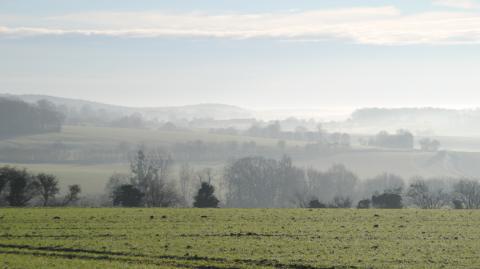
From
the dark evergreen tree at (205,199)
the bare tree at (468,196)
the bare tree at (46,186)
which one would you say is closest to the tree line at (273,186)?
the bare tree at (468,196)

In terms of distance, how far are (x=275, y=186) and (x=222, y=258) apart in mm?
106143

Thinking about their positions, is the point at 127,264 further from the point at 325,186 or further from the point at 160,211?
the point at 325,186

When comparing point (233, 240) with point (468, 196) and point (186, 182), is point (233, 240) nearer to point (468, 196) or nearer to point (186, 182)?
point (468, 196)

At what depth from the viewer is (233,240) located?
33.6 m

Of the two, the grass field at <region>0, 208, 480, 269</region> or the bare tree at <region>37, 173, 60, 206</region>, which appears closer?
the grass field at <region>0, 208, 480, 269</region>

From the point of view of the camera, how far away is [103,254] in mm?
29266

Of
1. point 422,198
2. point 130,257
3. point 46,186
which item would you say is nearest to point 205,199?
point 46,186

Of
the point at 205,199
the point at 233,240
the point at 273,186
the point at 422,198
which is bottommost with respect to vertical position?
the point at 233,240

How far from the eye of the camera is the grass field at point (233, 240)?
1089 inches

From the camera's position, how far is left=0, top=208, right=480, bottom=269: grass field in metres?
27.7

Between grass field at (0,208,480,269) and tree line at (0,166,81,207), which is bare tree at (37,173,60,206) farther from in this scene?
grass field at (0,208,480,269)

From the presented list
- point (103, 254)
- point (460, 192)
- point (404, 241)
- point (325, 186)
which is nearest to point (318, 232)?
point (404, 241)

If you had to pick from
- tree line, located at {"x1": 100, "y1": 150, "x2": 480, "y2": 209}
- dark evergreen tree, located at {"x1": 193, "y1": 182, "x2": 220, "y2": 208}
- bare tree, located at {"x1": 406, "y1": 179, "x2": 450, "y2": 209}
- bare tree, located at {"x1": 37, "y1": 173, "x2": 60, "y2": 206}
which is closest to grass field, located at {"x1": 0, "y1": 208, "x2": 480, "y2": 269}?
bare tree, located at {"x1": 37, "y1": 173, "x2": 60, "y2": 206}

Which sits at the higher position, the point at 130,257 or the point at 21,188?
the point at 21,188
